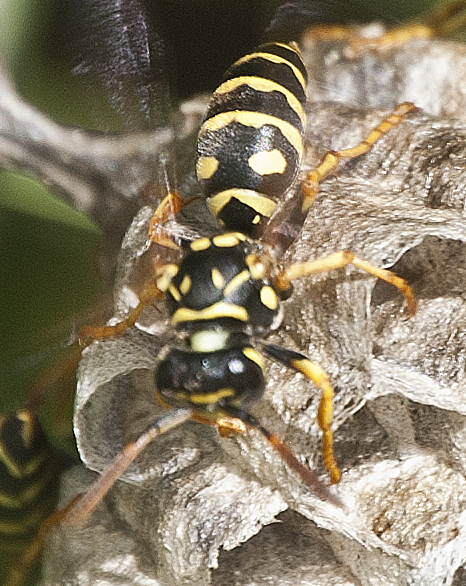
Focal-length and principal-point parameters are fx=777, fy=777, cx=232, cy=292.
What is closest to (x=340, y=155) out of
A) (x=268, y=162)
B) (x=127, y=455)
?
(x=268, y=162)

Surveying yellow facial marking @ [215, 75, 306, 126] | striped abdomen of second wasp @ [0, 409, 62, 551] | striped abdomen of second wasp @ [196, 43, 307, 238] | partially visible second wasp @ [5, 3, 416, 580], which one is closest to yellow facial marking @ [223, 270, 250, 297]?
partially visible second wasp @ [5, 3, 416, 580]

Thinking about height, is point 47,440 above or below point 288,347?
below

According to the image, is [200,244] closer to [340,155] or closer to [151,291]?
[151,291]

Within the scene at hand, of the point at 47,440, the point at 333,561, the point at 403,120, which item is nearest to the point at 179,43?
the point at 403,120

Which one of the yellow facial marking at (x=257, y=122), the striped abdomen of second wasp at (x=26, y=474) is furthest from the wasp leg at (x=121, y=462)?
the yellow facial marking at (x=257, y=122)

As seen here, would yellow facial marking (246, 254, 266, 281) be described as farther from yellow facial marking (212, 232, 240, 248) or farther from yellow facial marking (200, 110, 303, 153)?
yellow facial marking (200, 110, 303, 153)

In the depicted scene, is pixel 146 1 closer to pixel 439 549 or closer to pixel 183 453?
pixel 183 453
